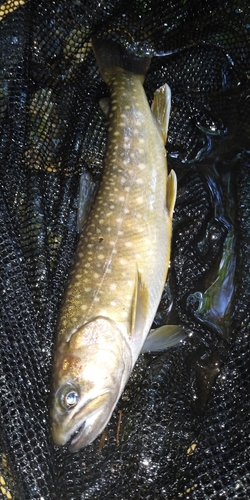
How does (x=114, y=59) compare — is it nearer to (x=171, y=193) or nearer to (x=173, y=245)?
(x=171, y=193)

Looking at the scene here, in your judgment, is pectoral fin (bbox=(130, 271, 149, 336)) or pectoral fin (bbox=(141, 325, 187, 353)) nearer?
pectoral fin (bbox=(130, 271, 149, 336))

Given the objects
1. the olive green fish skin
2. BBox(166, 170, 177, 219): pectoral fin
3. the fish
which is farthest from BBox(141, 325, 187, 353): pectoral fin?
BBox(166, 170, 177, 219): pectoral fin

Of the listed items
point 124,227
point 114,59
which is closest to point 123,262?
point 124,227

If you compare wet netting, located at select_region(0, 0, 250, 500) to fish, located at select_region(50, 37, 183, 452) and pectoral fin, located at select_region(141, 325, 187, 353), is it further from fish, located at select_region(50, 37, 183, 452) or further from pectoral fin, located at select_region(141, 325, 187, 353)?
fish, located at select_region(50, 37, 183, 452)

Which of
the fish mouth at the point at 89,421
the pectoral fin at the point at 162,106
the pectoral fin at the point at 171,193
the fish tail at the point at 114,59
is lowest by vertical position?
the fish mouth at the point at 89,421

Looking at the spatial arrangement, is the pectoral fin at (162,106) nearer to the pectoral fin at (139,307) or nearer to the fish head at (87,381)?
the pectoral fin at (139,307)

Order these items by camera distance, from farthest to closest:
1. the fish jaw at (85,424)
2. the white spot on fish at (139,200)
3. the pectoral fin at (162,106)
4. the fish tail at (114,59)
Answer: the fish tail at (114,59) < the pectoral fin at (162,106) < the white spot on fish at (139,200) < the fish jaw at (85,424)

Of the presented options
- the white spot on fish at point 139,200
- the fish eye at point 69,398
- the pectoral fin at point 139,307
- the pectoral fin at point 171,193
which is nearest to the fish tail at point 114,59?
the pectoral fin at point 171,193
